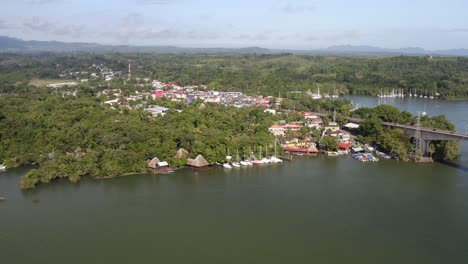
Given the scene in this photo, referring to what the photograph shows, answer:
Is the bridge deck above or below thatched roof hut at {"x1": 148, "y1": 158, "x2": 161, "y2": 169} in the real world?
above

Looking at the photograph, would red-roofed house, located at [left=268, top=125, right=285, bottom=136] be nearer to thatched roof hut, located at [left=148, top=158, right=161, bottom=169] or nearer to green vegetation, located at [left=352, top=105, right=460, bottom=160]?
green vegetation, located at [left=352, top=105, right=460, bottom=160]

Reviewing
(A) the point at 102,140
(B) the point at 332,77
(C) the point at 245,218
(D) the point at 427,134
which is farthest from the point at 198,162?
(B) the point at 332,77

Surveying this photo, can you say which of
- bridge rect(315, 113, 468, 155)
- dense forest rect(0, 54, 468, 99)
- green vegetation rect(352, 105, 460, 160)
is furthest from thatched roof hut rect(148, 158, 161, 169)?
dense forest rect(0, 54, 468, 99)

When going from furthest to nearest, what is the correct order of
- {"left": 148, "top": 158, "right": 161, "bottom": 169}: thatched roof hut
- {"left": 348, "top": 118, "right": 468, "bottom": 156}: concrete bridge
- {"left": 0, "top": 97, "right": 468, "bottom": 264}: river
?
{"left": 348, "top": 118, "right": 468, "bottom": 156}: concrete bridge
{"left": 148, "top": 158, "right": 161, "bottom": 169}: thatched roof hut
{"left": 0, "top": 97, "right": 468, "bottom": 264}: river

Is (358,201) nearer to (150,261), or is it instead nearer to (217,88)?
(150,261)

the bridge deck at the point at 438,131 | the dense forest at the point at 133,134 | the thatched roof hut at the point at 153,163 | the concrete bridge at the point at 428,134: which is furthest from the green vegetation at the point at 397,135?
the thatched roof hut at the point at 153,163

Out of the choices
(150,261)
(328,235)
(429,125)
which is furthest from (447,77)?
(150,261)
